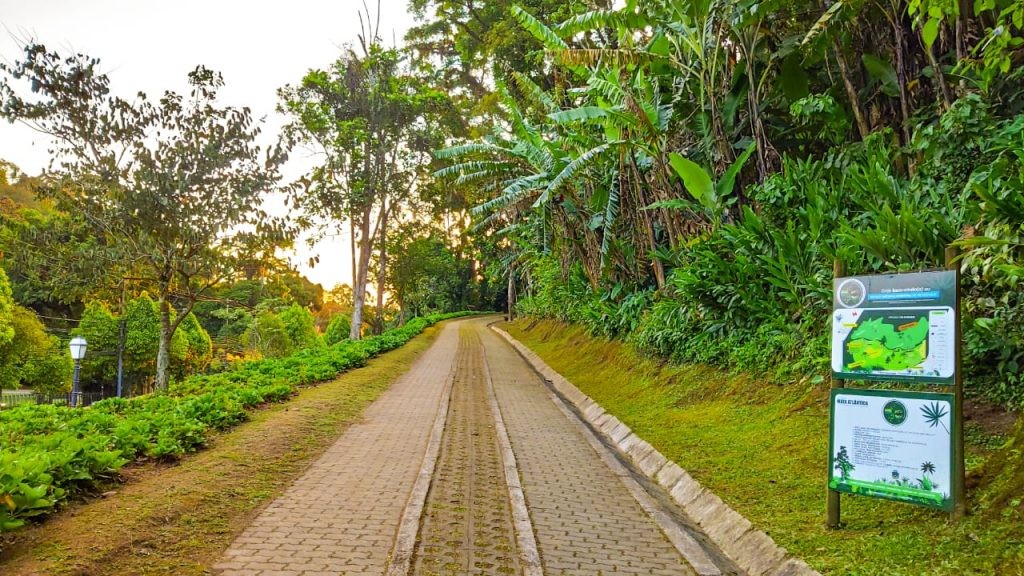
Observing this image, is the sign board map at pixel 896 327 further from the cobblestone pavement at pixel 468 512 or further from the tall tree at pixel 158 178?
the tall tree at pixel 158 178

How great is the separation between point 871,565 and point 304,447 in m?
5.98

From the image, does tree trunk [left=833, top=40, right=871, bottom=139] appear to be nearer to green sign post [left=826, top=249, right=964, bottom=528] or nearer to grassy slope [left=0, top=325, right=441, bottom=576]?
green sign post [left=826, top=249, right=964, bottom=528]

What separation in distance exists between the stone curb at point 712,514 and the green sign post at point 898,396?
1.78 feet

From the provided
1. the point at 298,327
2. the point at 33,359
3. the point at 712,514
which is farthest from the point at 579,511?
the point at 298,327

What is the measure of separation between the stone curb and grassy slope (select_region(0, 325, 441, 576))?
12.2ft

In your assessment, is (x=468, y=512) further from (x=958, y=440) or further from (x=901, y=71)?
(x=901, y=71)

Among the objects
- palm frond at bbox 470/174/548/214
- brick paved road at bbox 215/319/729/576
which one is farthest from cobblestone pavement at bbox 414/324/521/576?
palm frond at bbox 470/174/548/214

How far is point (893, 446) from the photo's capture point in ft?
13.3

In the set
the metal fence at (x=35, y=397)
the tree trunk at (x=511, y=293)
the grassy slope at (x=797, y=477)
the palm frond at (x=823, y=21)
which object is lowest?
the metal fence at (x=35, y=397)

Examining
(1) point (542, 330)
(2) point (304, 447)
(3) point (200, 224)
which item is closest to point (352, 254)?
(1) point (542, 330)

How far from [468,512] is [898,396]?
3.37 m

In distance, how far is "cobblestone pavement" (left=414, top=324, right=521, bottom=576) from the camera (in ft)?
13.7

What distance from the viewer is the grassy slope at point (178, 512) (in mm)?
3820

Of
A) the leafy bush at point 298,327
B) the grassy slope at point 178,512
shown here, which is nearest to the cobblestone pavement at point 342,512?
the grassy slope at point 178,512
